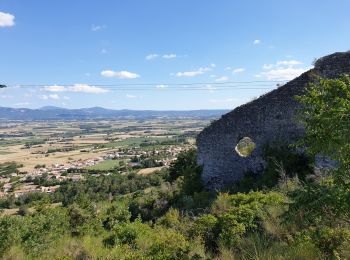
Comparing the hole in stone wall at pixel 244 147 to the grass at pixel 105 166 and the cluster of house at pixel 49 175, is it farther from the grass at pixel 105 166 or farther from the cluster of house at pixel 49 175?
the grass at pixel 105 166

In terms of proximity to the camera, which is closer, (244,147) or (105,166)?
(244,147)

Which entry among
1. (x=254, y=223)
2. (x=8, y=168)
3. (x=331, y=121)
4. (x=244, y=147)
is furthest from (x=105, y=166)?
(x=331, y=121)

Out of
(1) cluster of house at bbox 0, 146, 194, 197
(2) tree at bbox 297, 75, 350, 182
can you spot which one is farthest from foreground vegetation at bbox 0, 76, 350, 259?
(1) cluster of house at bbox 0, 146, 194, 197

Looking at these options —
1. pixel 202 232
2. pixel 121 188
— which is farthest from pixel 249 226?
pixel 121 188

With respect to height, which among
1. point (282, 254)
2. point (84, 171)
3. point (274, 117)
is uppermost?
point (274, 117)

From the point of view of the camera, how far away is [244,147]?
1659 centimetres

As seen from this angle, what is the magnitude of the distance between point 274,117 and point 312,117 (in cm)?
977

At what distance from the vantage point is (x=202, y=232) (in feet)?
25.1

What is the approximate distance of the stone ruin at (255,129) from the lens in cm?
1322

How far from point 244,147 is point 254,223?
9182mm

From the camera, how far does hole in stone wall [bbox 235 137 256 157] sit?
1560 centimetres

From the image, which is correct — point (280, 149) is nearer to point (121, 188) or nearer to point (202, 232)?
point (202, 232)

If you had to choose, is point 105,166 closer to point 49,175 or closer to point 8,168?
point 49,175

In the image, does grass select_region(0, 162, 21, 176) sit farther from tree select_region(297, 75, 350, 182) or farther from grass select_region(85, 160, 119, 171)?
tree select_region(297, 75, 350, 182)
